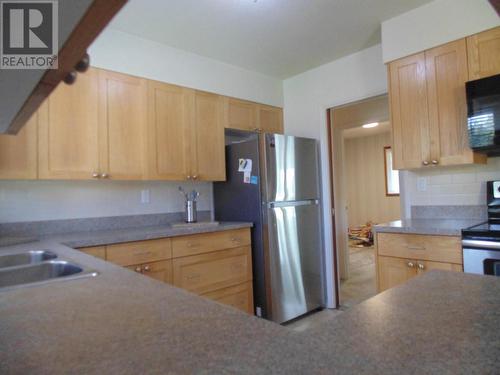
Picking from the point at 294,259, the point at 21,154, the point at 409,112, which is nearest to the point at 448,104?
the point at 409,112

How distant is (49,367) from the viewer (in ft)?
1.51

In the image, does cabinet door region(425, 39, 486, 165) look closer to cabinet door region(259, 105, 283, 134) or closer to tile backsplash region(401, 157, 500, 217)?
tile backsplash region(401, 157, 500, 217)

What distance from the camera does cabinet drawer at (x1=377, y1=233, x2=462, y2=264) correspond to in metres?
1.86

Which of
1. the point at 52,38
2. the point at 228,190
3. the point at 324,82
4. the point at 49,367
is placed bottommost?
the point at 49,367

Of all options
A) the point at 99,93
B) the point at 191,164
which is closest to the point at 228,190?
the point at 191,164

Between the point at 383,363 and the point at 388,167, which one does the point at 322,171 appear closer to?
the point at 383,363

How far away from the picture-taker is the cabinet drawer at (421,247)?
1858mm

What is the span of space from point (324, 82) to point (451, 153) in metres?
1.53

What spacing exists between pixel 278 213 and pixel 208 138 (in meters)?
0.93

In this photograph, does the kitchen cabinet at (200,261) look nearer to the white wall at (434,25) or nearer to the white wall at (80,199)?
the white wall at (80,199)

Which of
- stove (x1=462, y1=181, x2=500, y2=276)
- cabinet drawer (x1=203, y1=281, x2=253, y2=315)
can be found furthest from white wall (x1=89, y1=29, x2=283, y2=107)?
stove (x1=462, y1=181, x2=500, y2=276)

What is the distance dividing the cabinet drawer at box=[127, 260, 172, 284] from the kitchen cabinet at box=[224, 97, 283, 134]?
4.74ft

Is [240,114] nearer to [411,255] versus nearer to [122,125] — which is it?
[122,125]

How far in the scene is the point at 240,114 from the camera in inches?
126
